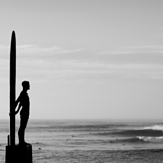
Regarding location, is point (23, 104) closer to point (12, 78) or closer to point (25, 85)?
point (25, 85)

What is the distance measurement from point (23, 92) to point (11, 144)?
3.99 feet

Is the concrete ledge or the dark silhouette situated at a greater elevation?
the dark silhouette

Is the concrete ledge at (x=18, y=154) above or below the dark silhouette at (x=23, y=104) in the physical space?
below

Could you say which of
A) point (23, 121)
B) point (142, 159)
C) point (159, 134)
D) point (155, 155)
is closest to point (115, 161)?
point (142, 159)

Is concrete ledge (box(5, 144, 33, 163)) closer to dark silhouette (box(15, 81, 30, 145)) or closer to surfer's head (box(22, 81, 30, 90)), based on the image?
dark silhouette (box(15, 81, 30, 145))

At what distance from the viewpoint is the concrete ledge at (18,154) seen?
10656 mm

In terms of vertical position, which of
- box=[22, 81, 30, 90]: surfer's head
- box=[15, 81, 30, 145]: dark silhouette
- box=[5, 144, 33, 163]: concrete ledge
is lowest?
box=[5, 144, 33, 163]: concrete ledge

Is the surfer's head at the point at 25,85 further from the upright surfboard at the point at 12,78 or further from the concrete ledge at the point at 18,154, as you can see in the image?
the concrete ledge at the point at 18,154

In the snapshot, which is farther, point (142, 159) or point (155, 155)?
point (155, 155)

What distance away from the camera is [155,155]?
3728cm

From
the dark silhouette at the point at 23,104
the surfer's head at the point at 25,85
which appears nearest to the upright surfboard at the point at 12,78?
the dark silhouette at the point at 23,104

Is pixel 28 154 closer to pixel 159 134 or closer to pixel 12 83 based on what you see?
pixel 12 83

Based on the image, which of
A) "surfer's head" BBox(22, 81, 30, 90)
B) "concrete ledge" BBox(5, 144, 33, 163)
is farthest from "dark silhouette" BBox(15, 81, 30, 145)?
"concrete ledge" BBox(5, 144, 33, 163)

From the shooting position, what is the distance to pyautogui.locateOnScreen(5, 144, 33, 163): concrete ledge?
10.7 meters
